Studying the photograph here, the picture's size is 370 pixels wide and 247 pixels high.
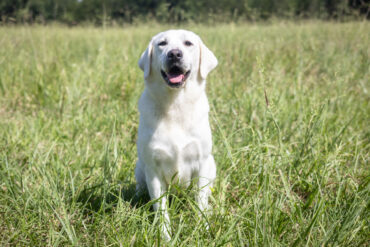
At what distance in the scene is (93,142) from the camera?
8.66 ft

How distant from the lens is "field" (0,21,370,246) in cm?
148

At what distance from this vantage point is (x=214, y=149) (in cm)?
240

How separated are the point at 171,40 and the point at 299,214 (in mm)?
1303

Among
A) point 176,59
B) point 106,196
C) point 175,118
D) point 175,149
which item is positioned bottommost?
point 106,196

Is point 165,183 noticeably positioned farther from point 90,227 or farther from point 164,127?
point 90,227

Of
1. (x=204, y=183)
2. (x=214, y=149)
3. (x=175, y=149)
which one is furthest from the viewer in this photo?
(x=214, y=149)

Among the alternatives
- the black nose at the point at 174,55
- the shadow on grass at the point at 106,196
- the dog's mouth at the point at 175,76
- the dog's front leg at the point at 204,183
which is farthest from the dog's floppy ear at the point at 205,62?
the shadow on grass at the point at 106,196

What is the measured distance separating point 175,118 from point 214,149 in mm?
765

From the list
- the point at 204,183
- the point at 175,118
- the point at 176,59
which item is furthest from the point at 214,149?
the point at 176,59

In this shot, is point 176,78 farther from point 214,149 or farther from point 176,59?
point 214,149

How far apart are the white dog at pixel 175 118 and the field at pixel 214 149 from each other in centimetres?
15

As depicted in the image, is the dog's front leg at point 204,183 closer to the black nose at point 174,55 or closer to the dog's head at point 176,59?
the dog's head at point 176,59

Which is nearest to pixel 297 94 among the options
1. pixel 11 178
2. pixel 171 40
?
pixel 171 40

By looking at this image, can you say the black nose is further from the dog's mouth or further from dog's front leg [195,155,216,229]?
dog's front leg [195,155,216,229]
